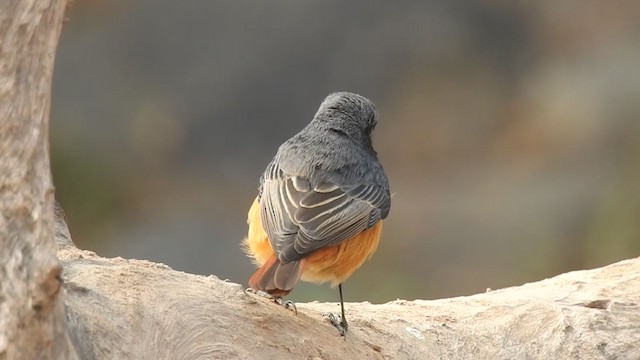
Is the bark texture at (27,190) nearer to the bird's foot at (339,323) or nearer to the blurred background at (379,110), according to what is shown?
the bird's foot at (339,323)

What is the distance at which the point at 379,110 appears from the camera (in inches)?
485

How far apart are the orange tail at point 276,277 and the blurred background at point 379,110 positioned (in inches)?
262

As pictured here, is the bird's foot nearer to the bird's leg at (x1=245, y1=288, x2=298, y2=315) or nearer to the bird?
the bird

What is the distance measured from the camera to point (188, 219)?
12281 millimetres

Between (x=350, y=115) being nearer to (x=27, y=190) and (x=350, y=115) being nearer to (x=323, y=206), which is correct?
(x=323, y=206)

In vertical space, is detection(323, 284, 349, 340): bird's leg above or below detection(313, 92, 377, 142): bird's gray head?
below

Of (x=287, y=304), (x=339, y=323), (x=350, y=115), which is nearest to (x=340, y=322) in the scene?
(x=339, y=323)

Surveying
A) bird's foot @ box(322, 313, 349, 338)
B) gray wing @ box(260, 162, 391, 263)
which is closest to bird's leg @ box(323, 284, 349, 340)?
bird's foot @ box(322, 313, 349, 338)

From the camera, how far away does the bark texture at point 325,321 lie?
164 inches

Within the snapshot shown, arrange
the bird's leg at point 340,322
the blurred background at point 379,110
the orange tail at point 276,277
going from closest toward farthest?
the orange tail at point 276,277
the bird's leg at point 340,322
the blurred background at point 379,110

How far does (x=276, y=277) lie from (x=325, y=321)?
378 millimetres

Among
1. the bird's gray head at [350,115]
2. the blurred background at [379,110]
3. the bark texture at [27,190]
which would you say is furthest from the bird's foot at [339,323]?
the blurred background at [379,110]

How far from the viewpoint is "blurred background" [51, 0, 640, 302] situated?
11938 millimetres

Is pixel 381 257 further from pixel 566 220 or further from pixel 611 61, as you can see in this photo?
pixel 611 61
